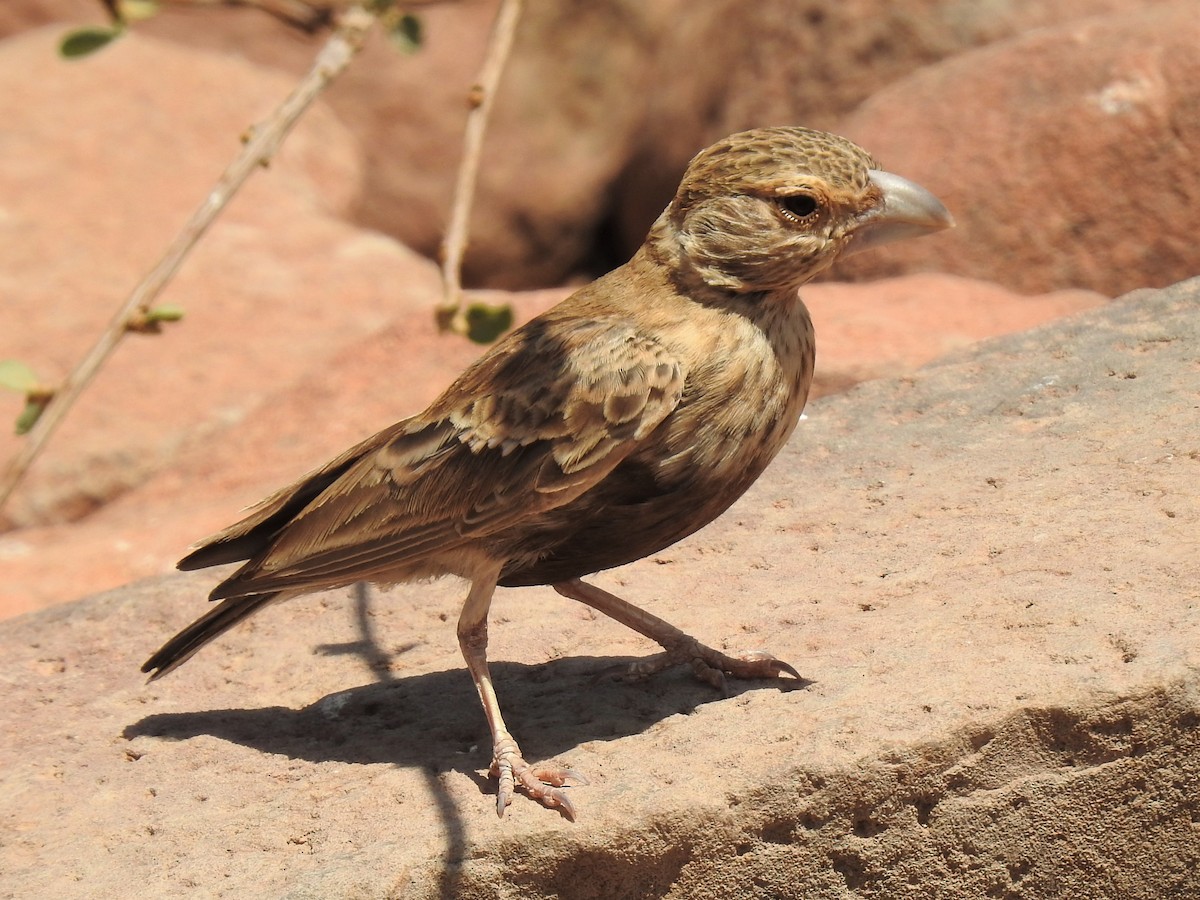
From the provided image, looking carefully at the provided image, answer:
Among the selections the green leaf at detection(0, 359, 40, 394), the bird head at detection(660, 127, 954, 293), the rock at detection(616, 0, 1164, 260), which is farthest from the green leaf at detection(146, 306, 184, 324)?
the rock at detection(616, 0, 1164, 260)

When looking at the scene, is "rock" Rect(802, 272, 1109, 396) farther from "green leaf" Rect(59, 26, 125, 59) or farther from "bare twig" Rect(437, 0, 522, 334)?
"green leaf" Rect(59, 26, 125, 59)

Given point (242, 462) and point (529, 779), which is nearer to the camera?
point (529, 779)

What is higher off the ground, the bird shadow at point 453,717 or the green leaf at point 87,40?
the green leaf at point 87,40

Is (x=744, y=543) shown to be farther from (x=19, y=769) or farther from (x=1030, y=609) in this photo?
(x=19, y=769)

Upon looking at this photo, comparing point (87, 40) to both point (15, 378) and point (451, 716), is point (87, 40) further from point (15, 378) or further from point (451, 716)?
point (451, 716)

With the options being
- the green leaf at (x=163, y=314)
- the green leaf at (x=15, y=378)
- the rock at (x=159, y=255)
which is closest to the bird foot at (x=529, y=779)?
the green leaf at (x=163, y=314)

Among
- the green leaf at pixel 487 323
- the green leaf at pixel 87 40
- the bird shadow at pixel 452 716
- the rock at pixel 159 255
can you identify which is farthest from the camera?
the rock at pixel 159 255

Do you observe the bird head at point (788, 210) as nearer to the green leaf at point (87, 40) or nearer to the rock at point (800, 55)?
the green leaf at point (87, 40)

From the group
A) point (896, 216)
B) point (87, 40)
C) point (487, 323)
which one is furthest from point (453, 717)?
point (87, 40)
